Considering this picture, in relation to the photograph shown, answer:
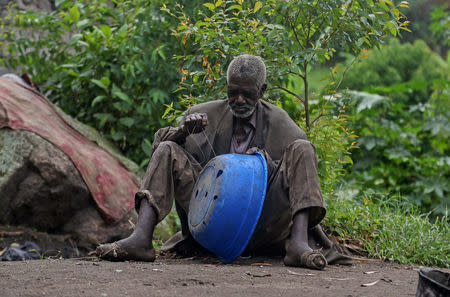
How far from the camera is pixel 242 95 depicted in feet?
13.8

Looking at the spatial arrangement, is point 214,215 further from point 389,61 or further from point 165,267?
point 389,61

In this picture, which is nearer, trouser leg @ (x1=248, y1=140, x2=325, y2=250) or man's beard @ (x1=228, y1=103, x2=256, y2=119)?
trouser leg @ (x1=248, y1=140, x2=325, y2=250)

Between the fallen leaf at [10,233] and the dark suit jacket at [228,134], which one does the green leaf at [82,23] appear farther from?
the dark suit jacket at [228,134]

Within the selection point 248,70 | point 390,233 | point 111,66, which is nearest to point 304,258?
point 248,70

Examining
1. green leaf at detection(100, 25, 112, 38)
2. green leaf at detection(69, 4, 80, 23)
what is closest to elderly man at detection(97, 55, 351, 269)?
green leaf at detection(100, 25, 112, 38)

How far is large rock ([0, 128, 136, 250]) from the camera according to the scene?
5879 mm

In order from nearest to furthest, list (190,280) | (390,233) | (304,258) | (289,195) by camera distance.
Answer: (190,280) < (304,258) < (289,195) < (390,233)

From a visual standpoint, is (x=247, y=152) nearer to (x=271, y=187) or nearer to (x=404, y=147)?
(x=271, y=187)

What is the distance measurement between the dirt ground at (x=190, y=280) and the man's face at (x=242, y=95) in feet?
3.15

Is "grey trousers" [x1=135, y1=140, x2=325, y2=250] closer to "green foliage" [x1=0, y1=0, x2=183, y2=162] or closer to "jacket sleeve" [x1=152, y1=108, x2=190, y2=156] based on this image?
"jacket sleeve" [x1=152, y1=108, x2=190, y2=156]

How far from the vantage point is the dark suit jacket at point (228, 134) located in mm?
4367

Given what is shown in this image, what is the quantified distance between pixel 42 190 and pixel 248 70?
2.58m

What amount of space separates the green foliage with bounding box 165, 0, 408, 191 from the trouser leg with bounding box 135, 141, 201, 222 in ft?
3.22

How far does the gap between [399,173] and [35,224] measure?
164 inches
